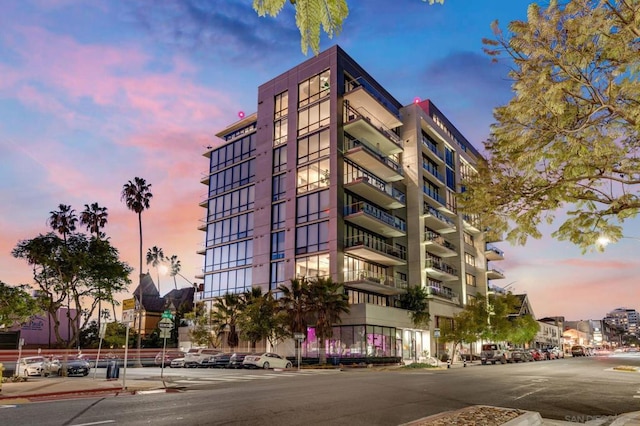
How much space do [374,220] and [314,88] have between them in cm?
1590

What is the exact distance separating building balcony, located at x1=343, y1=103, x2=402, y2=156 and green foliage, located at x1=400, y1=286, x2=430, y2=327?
1603 centimetres

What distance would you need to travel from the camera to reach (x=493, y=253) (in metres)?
83.5

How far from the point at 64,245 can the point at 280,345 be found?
22.0 meters

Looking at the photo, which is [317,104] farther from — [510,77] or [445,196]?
[510,77]

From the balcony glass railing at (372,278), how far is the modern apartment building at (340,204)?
0.14 metres

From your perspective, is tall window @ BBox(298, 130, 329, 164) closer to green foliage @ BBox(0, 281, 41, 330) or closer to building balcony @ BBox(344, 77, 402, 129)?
building balcony @ BBox(344, 77, 402, 129)

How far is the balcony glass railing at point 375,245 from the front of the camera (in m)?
49.5

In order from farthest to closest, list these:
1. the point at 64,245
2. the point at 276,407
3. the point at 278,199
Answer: the point at 278,199 < the point at 64,245 < the point at 276,407

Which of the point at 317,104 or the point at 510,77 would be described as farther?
the point at 317,104

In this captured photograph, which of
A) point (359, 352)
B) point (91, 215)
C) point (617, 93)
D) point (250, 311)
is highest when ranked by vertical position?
point (91, 215)

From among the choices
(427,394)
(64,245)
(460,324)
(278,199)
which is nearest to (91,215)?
(64,245)

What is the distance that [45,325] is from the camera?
67500mm

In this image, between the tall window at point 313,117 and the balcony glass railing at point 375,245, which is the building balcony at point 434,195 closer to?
the balcony glass railing at point 375,245

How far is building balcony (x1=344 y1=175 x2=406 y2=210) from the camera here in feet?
165
